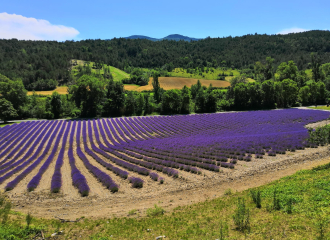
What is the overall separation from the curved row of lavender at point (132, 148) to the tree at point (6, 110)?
14250mm

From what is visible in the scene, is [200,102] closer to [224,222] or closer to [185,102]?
[185,102]

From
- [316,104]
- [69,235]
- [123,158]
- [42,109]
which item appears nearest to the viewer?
[69,235]

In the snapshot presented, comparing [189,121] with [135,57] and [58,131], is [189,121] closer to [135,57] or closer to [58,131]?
[58,131]

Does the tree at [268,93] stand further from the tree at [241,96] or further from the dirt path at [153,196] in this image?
the dirt path at [153,196]

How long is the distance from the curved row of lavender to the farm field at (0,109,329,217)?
0.09 metres

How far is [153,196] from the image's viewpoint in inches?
576

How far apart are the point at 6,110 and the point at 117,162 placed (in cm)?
5160

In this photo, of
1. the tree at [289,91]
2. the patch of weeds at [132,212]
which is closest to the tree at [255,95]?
the tree at [289,91]

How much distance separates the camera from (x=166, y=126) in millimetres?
43812

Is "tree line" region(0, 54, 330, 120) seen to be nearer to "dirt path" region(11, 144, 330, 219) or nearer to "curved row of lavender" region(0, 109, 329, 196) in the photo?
"curved row of lavender" region(0, 109, 329, 196)

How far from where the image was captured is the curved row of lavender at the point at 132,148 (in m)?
19.3

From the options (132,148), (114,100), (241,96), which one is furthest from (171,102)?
(132,148)

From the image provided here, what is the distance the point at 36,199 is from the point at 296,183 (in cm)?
1957

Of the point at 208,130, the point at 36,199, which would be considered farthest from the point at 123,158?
the point at 208,130
